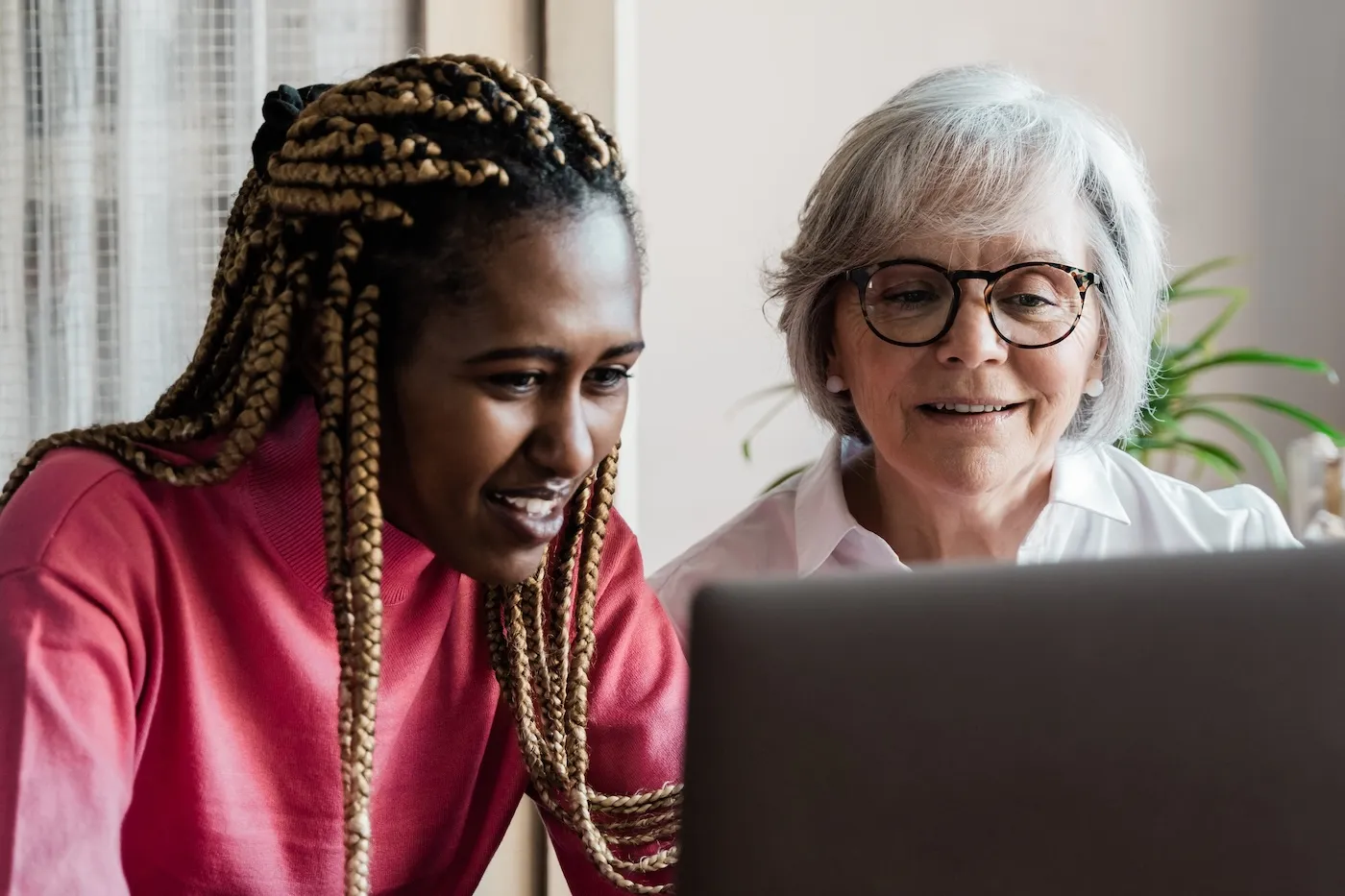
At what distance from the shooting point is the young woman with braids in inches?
31.6

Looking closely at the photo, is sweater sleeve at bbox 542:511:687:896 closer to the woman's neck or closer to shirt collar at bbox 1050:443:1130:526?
the woman's neck

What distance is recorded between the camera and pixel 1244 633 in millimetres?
498

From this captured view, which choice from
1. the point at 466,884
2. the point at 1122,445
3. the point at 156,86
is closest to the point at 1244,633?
the point at 466,884

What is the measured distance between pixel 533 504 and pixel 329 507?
0.43 feet

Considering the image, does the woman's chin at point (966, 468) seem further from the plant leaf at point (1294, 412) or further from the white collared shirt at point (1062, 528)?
the plant leaf at point (1294, 412)

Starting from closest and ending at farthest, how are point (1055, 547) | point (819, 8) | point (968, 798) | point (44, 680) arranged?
point (968, 798), point (44, 680), point (1055, 547), point (819, 8)

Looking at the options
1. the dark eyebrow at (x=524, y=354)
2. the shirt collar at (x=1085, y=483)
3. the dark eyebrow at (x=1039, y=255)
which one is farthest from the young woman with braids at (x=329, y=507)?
the shirt collar at (x=1085, y=483)

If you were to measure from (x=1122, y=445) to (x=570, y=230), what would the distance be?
1.11 metres

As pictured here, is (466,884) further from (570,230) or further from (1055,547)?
(1055,547)

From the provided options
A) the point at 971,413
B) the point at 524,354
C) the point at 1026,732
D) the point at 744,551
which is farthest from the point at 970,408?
the point at 1026,732

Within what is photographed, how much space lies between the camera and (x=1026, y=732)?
1.62ft

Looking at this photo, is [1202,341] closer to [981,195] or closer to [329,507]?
[981,195]

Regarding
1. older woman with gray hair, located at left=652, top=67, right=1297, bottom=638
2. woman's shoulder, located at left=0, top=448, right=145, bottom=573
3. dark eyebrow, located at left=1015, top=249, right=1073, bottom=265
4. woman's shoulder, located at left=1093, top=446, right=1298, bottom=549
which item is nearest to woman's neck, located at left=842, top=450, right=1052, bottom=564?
older woman with gray hair, located at left=652, top=67, right=1297, bottom=638

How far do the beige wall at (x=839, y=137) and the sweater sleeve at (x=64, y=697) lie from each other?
1420 mm
